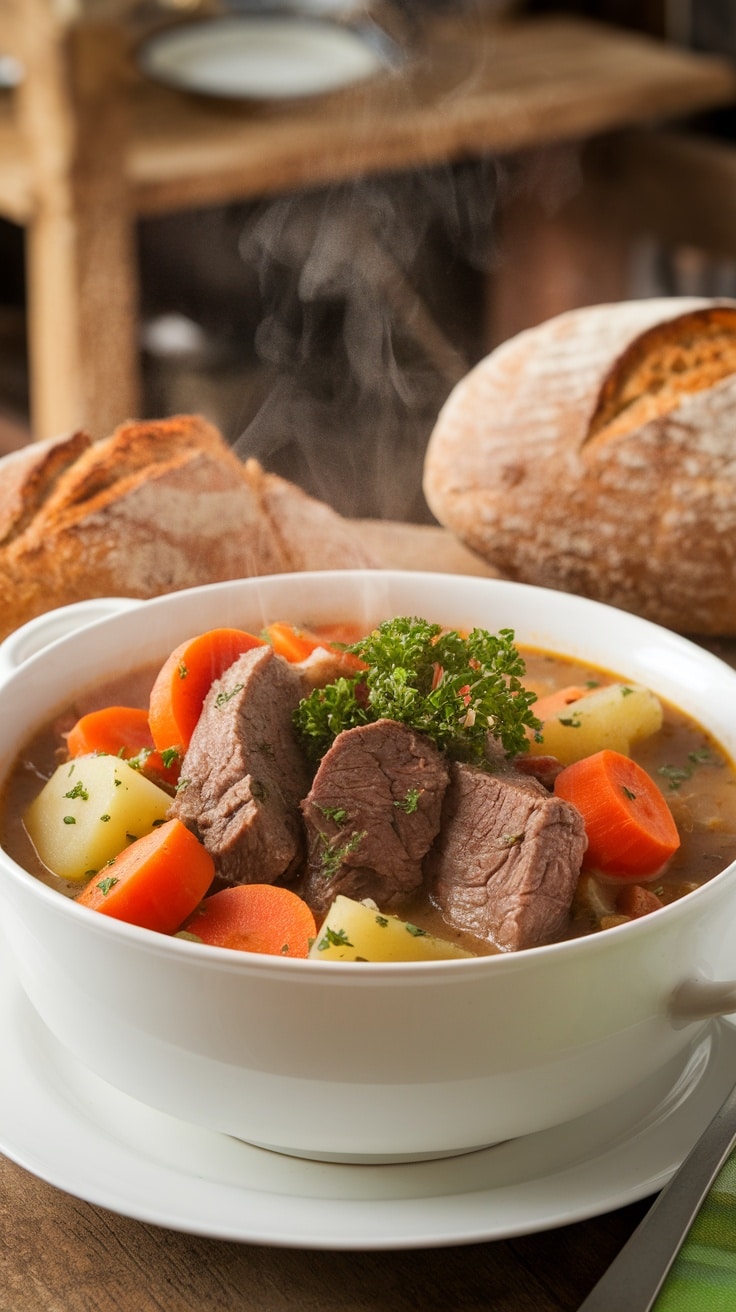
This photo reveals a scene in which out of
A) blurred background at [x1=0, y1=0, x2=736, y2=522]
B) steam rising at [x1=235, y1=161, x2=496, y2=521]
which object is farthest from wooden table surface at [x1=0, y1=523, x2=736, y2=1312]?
blurred background at [x1=0, y1=0, x2=736, y2=522]

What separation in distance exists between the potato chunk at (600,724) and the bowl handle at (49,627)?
2.10ft

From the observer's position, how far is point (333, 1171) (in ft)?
4.90

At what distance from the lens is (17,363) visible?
6250mm

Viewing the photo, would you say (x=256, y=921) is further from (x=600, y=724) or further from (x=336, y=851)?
(x=600, y=724)

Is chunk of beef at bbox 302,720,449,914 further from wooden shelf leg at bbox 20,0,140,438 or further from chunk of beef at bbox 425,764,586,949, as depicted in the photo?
wooden shelf leg at bbox 20,0,140,438

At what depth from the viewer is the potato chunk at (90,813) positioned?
1713 millimetres

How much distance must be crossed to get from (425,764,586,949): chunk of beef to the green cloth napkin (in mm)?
330

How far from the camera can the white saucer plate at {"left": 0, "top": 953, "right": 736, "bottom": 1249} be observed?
1.40 meters

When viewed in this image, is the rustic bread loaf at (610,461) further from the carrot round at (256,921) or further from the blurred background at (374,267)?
the blurred background at (374,267)

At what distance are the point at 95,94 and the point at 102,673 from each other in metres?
3.29

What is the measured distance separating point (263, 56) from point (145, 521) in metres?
3.82

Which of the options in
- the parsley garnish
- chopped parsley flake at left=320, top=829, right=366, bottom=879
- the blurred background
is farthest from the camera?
the blurred background

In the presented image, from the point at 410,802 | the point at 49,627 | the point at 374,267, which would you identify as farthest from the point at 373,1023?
the point at 374,267

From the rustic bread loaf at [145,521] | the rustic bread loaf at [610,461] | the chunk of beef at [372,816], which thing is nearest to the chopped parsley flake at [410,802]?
the chunk of beef at [372,816]
